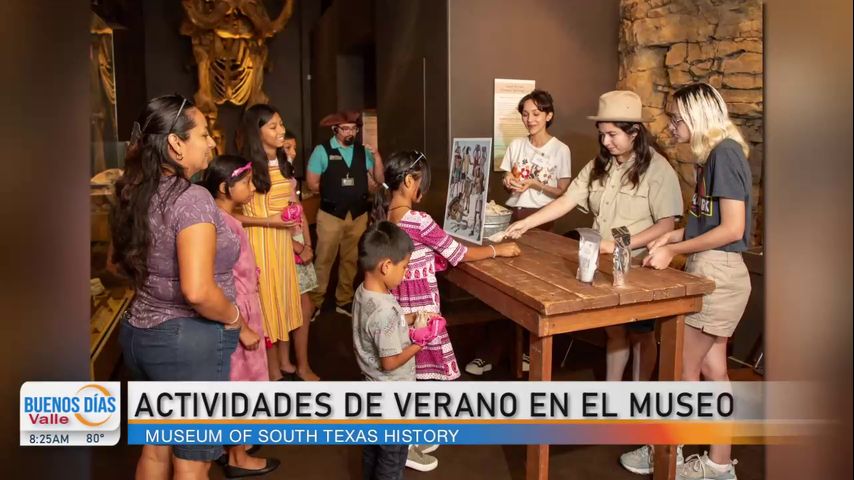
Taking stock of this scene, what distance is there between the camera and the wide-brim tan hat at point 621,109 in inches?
121

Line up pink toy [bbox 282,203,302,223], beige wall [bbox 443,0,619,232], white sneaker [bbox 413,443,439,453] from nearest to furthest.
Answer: white sneaker [bbox 413,443,439,453]
pink toy [bbox 282,203,302,223]
beige wall [bbox 443,0,619,232]

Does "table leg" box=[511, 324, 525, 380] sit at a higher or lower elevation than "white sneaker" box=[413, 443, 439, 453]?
higher

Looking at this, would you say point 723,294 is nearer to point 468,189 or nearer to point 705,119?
point 705,119

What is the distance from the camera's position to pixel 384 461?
250 cm

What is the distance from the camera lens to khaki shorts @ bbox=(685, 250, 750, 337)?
2.67 meters

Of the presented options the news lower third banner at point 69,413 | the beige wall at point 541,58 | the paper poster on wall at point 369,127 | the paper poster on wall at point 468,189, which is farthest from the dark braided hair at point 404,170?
the paper poster on wall at point 369,127

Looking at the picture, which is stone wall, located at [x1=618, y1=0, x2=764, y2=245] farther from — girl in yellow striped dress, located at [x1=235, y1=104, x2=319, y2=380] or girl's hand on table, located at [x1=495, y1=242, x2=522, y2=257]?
girl in yellow striped dress, located at [x1=235, y1=104, x2=319, y2=380]

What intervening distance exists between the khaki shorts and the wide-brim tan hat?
2.35 feet

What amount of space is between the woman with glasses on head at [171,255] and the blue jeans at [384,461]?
1.94 ft

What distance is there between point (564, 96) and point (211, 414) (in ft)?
12.9

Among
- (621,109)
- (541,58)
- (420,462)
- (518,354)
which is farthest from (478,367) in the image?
(541,58)

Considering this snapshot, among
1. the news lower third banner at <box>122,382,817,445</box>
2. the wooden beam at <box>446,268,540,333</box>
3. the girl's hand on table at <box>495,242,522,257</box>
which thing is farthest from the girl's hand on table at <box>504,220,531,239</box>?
the news lower third banner at <box>122,382,817,445</box>

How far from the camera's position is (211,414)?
2.21 m

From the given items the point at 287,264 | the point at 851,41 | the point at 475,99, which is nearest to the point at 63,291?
the point at 851,41
